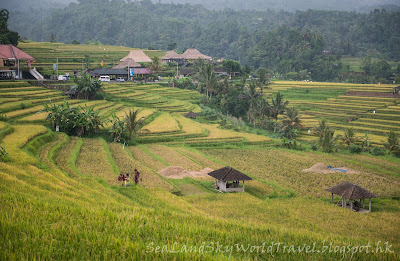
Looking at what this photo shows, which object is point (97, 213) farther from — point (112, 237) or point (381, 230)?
point (381, 230)

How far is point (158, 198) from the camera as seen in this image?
39.6ft

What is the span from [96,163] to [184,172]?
13.1 ft

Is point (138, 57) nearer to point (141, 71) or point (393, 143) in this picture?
point (141, 71)

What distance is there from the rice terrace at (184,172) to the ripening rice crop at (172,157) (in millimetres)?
69

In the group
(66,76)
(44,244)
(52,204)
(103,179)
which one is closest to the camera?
(44,244)

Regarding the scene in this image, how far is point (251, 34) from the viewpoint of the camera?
95062mm

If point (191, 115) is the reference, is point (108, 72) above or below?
above

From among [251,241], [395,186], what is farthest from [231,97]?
Result: [251,241]

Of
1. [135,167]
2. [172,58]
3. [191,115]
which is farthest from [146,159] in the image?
[172,58]

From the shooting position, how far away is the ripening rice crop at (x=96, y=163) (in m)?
14.3

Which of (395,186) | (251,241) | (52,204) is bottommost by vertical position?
(395,186)

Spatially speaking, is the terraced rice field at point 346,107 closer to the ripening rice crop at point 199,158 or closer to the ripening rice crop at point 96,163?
the ripening rice crop at point 199,158

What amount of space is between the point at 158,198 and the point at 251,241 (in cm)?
591

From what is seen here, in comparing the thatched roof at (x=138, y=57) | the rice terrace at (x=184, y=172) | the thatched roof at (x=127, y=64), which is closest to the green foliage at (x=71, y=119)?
the rice terrace at (x=184, y=172)
